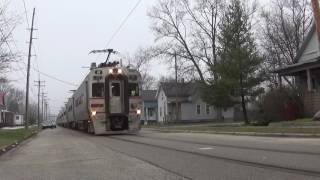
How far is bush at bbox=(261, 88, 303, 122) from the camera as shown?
128ft

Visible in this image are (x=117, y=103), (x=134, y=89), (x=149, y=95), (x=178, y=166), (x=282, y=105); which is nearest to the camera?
(x=178, y=166)

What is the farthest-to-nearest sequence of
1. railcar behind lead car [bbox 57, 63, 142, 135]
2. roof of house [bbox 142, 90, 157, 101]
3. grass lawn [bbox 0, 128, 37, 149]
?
roof of house [bbox 142, 90, 157, 101] → railcar behind lead car [bbox 57, 63, 142, 135] → grass lawn [bbox 0, 128, 37, 149]

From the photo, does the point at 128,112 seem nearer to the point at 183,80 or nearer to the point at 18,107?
the point at 183,80

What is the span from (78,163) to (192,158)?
10.2ft

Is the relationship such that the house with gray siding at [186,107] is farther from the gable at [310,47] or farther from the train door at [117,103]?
the train door at [117,103]

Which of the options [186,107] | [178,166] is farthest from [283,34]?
[178,166]

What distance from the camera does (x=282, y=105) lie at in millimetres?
39875

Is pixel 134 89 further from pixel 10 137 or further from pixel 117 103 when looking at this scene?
pixel 10 137

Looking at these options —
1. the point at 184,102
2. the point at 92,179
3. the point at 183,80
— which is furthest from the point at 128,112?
the point at 184,102

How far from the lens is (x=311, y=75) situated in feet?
128

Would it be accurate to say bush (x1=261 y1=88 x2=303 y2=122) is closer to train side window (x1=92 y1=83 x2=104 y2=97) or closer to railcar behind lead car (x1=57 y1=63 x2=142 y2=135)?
railcar behind lead car (x1=57 y1=63 x2=142 y2=135)

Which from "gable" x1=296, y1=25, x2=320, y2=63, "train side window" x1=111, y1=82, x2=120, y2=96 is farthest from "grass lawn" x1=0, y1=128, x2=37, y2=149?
"gable" x1=296, y1=25, x2=320, y2=63

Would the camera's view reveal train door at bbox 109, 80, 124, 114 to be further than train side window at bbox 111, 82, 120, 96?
No

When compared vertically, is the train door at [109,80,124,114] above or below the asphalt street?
above
